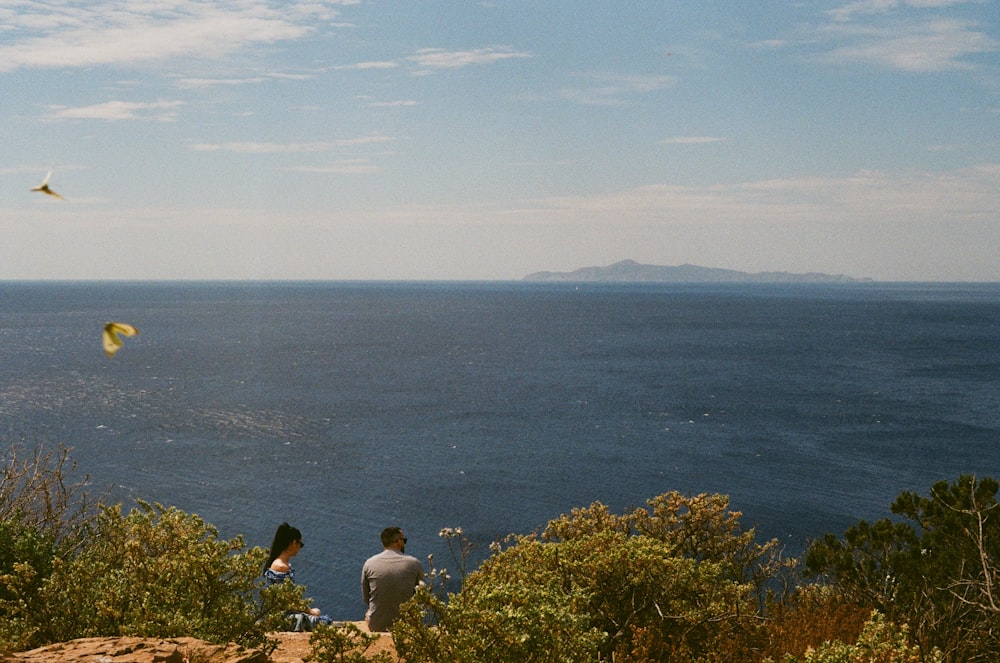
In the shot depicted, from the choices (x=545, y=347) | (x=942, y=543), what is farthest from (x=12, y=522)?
(x=545, y=347)

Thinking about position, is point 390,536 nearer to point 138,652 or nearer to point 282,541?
point 282,541

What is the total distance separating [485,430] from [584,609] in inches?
2504

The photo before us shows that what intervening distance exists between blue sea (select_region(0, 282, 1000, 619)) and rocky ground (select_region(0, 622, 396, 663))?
32.8m

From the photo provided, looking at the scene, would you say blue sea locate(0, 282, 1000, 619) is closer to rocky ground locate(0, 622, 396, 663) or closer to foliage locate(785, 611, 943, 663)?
rocky ground locate(0, 622, 396, 663)

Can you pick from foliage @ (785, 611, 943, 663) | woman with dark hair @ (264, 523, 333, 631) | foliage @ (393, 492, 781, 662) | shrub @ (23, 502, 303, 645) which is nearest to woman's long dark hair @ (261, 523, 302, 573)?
woman with dark hair @ (264, 523, 333, 631)

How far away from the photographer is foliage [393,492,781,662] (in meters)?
7.06

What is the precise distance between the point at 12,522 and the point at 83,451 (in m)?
57.6

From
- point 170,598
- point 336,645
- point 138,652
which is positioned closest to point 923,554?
point 336,645

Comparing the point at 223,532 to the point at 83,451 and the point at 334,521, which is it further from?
the point at 83,451

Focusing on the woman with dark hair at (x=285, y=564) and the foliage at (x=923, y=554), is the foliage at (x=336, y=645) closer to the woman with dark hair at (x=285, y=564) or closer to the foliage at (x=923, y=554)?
the woman with dark hair at (x=285, y=564)

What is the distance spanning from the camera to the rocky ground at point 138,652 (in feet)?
22.3

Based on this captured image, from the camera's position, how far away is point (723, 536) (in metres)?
15.2

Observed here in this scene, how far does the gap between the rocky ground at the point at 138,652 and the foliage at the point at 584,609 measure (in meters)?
1.43

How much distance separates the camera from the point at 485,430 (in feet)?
237
